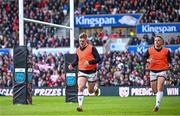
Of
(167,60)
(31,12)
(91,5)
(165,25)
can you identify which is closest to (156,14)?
(165,25)

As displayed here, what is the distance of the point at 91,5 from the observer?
5344 cm

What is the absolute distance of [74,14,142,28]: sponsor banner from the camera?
51406mm

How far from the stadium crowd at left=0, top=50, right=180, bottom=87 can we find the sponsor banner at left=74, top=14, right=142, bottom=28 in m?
8.43

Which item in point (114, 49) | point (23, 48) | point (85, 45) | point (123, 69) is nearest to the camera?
point (85, 45)

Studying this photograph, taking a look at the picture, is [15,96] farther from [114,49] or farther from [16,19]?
[16,19]

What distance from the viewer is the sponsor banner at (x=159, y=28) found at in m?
49.3

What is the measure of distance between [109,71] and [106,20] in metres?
12.1

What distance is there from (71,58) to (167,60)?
6003 millimetres

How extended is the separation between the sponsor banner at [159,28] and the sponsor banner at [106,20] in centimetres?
123

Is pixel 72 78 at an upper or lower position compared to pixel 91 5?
lower

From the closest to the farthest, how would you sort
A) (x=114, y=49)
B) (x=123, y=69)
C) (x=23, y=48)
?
(x=23, y=48) → (x=123, y=69) → (x=114, y=49)

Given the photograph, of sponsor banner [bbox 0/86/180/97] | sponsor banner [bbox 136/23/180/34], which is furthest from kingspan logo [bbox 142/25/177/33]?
sponsor banner [bbox 0/86/180/97]

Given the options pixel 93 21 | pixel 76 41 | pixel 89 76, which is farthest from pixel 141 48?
pixel 89 76

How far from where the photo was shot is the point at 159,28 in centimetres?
4972
